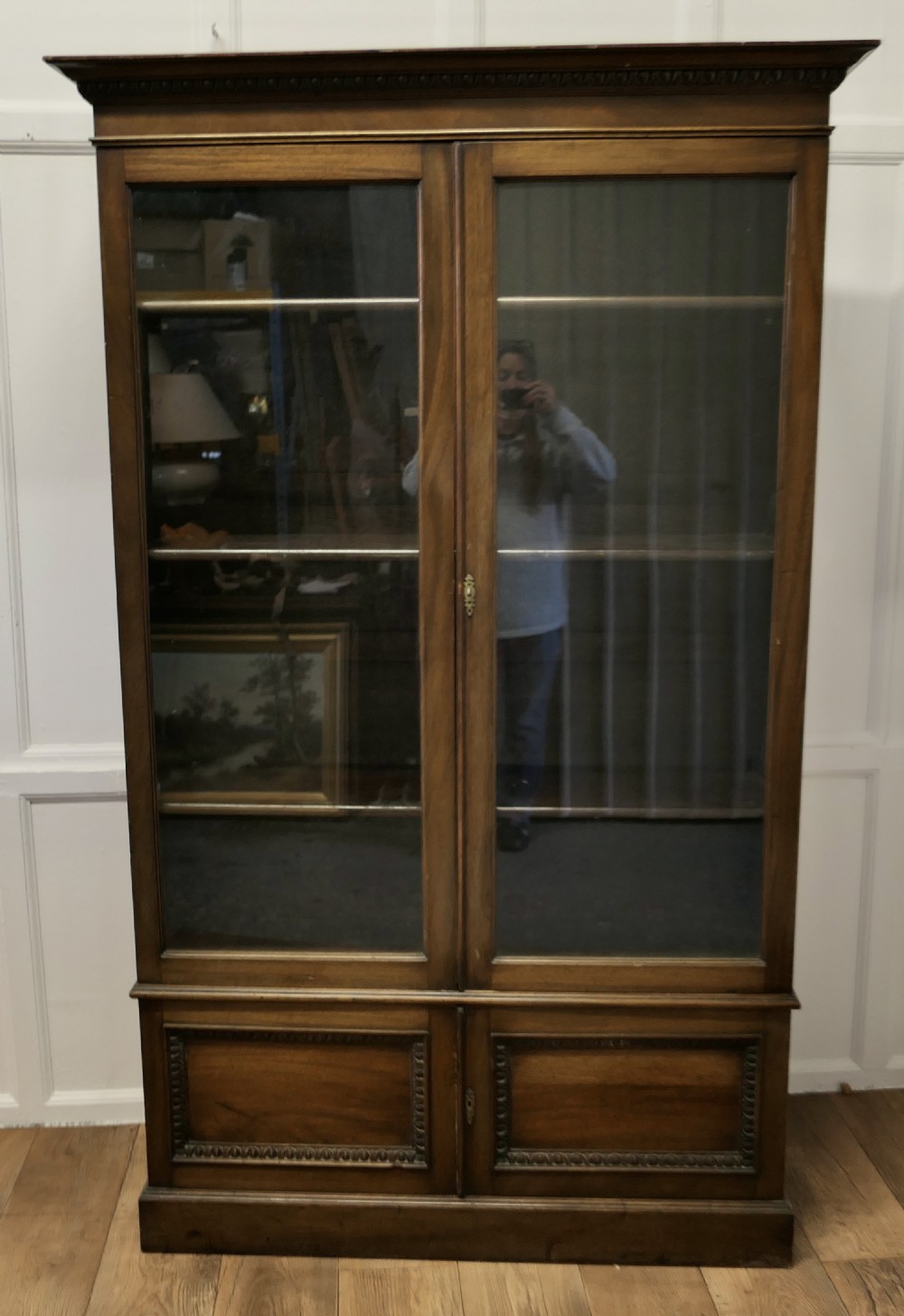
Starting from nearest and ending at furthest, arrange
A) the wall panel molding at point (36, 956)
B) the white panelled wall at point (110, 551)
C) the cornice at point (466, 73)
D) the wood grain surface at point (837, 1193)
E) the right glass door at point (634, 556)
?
the cornice at point (466, 73)
the right glass door at point (634, 556)
the wood grain surface at point (837, 1193)
the white panelled wall at point (110, 551)
the wall panel molding at point (36, 956)

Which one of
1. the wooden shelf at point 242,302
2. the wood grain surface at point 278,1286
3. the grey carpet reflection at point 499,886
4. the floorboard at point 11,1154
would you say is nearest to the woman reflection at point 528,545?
the grey carpet reflection at point 499,886

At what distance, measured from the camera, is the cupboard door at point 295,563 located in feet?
5.38

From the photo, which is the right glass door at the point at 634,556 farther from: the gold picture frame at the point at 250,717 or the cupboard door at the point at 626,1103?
the gold picture frame at the point at 250,717

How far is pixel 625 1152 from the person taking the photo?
71.7 inches

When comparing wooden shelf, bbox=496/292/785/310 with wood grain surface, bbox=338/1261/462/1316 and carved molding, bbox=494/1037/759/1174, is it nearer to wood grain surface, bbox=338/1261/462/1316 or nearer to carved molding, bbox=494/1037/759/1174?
carved molding, bbox=494/1037/759/1174

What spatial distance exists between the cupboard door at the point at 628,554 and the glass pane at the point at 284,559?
0.13 meters

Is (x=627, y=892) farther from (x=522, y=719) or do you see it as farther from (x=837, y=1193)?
(x=837, y=1193)

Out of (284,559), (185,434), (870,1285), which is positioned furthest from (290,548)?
(870,1285)

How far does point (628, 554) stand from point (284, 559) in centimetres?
51

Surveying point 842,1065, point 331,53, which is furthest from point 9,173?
point 842,1065

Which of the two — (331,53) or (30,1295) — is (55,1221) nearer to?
(30,1295)

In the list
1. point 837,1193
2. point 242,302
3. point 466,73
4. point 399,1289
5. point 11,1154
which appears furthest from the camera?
point 11,1154

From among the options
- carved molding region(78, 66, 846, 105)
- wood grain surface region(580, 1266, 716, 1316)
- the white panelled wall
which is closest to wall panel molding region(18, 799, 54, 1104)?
the white panelled wall

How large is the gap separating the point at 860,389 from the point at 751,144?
0.64 m
